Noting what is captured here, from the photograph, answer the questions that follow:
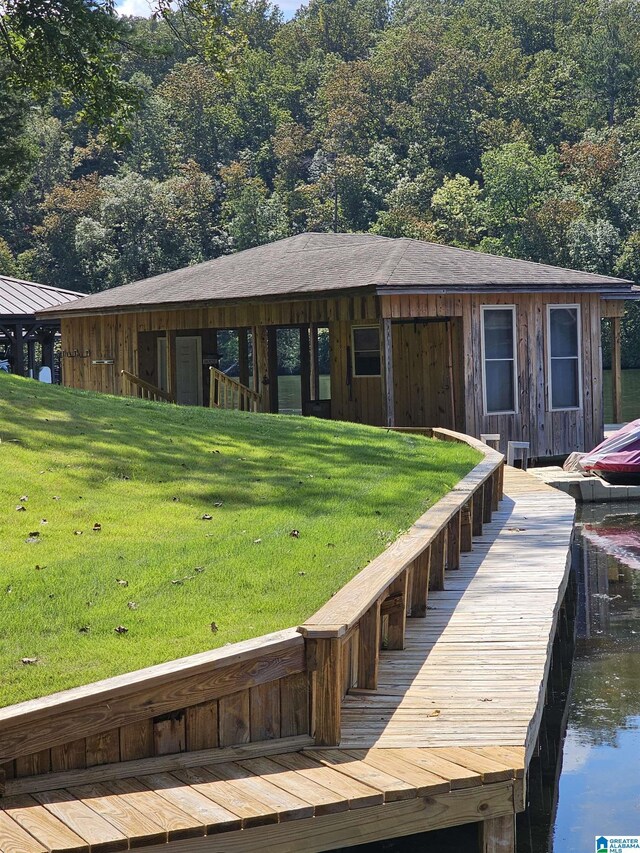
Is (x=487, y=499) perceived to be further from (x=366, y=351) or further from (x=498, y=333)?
(x=366, y=351)

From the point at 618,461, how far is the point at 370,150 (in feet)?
242

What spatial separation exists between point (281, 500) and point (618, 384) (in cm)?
1875

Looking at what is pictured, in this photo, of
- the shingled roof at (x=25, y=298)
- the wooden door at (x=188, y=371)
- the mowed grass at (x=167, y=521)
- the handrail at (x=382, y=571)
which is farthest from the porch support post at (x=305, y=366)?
the handrail at (x=382, y=571)

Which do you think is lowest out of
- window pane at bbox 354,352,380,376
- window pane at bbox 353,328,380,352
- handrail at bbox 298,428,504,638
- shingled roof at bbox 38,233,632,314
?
handrail at bbox 298,428,504,638

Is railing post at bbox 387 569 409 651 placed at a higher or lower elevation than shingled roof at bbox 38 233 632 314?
lower

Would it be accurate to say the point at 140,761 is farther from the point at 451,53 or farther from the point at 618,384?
the point at 451,53

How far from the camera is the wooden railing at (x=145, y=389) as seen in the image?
81.5 feet

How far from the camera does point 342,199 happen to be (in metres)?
87.8

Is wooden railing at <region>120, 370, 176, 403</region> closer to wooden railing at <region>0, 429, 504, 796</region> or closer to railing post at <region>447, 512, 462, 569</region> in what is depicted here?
railing post at <region>447, 512, 462, 569</region>

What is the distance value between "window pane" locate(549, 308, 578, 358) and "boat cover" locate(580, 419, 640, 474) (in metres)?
2.47

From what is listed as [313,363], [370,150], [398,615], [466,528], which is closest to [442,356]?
[313,363]

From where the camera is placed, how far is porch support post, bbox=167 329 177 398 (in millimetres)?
27297

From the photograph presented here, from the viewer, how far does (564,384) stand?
2389cm

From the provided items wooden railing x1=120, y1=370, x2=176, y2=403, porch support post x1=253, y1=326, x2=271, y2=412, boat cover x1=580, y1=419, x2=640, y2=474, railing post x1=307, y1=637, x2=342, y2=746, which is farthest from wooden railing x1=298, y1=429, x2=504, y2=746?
wooden railing x1=120, y1=370, x2=176, y2=403
